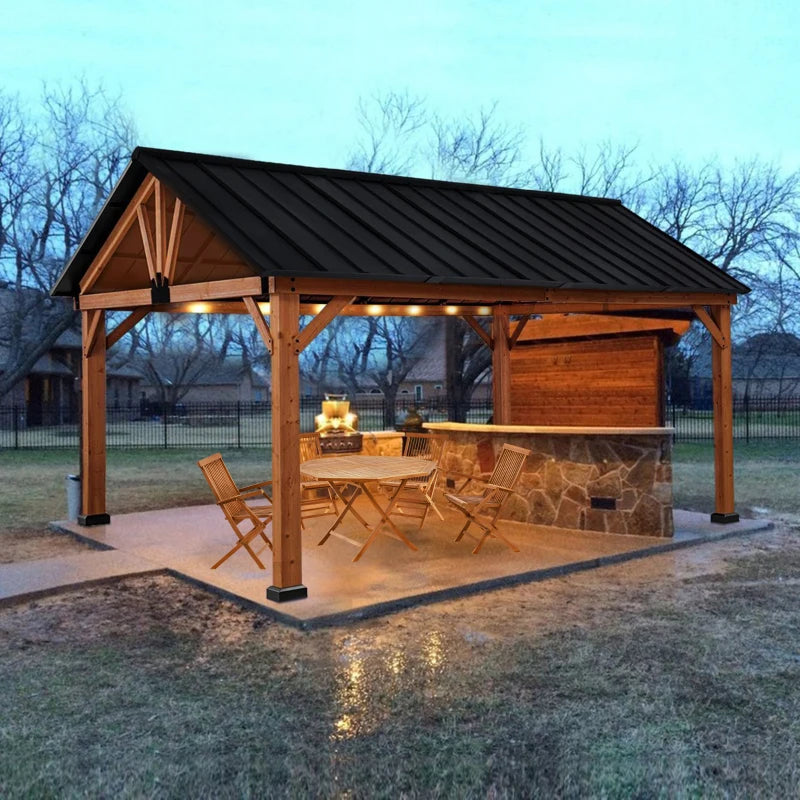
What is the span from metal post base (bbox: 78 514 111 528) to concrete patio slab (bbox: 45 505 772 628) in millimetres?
126

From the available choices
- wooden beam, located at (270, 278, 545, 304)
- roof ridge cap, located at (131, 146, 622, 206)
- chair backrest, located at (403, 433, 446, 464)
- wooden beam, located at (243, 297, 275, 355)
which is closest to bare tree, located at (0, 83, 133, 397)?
chair backrest, located at (403, 433, 446, 464)

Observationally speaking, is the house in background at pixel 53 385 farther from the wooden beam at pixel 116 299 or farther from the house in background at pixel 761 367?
the wooden beam at pixel 116 299

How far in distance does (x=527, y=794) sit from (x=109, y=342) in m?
7.48

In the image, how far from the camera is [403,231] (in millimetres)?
7973

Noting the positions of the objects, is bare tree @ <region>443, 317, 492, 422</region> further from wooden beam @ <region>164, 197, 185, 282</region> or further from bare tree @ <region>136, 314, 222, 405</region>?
bare tree @ <region>136, 314, 222, 405</region>

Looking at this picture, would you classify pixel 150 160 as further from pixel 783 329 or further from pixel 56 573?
pixel 783 329

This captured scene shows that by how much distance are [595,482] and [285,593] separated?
387cm

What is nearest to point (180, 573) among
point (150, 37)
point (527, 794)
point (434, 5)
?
point (527, 794)

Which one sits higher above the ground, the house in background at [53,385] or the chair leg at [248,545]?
the house in background at [53,385]

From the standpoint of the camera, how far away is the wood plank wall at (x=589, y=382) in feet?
37.7

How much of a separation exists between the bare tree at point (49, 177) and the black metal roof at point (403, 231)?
1993cm

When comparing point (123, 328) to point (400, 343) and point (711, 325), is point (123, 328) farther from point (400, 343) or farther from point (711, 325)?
point (400, 343)

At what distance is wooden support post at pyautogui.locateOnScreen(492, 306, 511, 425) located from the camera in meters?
11.9

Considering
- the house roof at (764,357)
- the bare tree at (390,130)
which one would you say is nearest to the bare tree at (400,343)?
the bare tree at (390,130)
